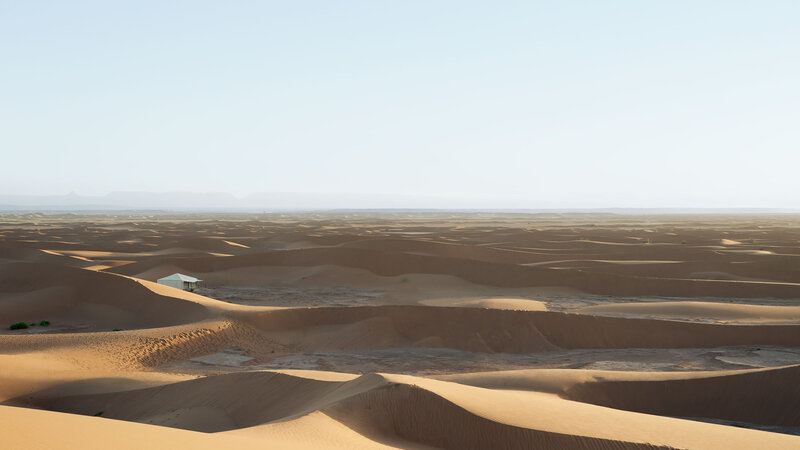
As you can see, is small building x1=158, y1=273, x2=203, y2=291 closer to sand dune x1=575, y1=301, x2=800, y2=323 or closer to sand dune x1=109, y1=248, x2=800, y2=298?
sand dune x1=109, y1=248, x2=800, y2=298

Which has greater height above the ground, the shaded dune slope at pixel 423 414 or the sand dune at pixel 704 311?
the shaded dune slope at pixel 423 414

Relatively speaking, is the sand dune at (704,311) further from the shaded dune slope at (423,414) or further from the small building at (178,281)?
the small building at (178,281)

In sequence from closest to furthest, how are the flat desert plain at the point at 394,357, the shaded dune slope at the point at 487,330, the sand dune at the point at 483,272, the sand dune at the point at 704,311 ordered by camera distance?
the flat desert plain at the point at 394,357 → the shaded dune slope at the point at 487,330 → the sand dune at the point at 704,311 → the sand dune at the point at 483,272

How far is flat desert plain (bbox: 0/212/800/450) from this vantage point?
8.60 metres

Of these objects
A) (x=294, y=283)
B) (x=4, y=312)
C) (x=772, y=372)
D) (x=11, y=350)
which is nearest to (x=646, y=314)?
(x=772, y=372)

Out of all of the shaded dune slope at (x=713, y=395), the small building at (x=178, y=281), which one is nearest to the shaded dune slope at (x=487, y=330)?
the shaded dune slope at (x=713, y=395)

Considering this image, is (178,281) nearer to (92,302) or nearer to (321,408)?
(92,302)

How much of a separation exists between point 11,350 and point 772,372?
16615 mm

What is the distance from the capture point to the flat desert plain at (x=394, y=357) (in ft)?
28.2

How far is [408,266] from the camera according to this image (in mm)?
33094

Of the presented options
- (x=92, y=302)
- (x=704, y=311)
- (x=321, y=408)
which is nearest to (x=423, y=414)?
(x=321, y=408)

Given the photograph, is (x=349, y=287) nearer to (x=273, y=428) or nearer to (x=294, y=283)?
(x=294, y=283)

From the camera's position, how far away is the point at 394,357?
16406 mm

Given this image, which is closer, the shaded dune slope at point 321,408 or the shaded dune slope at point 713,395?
the shaded dune slope at point 321,408
